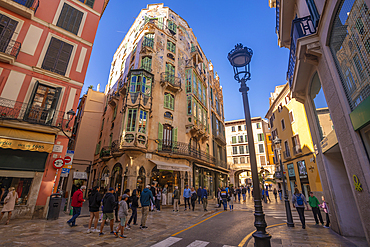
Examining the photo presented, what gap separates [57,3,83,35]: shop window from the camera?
13.1 m

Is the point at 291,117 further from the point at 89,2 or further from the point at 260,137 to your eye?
the point at 89,2

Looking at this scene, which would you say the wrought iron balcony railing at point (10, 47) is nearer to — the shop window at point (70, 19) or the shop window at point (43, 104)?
the shop window at point (43, 104)

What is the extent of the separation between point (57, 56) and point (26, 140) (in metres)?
6.10

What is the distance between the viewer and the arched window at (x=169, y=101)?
68.1ft

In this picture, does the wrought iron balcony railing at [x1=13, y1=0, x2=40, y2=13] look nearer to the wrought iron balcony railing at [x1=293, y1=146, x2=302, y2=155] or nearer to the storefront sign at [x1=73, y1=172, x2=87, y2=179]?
the storefront sign at [x1=73, y1=172, x2=87, y2=179]

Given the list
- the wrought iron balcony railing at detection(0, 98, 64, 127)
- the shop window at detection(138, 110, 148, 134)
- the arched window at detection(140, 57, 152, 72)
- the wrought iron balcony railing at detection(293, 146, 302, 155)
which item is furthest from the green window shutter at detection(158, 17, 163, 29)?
the wrought iron balcony railing at detection(293, 146, 302, 155)

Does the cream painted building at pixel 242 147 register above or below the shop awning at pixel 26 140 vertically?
above

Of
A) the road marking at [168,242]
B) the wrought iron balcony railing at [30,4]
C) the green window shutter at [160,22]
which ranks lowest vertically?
the road marking at [168,242]

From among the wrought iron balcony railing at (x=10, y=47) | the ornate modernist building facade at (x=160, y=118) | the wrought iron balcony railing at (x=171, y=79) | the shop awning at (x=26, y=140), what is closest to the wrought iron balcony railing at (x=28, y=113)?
the shop awning at (x=26, y=140)

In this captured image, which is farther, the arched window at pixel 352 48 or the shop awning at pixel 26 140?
the shop awning at pixel 26 140

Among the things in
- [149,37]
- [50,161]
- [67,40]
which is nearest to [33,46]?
[67,40]

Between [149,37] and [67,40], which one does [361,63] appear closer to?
[67,40]

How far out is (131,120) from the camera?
55.3 feet

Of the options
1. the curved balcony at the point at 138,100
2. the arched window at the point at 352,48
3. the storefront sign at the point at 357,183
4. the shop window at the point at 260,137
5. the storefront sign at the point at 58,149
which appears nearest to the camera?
the arched window at the point at 352,48
